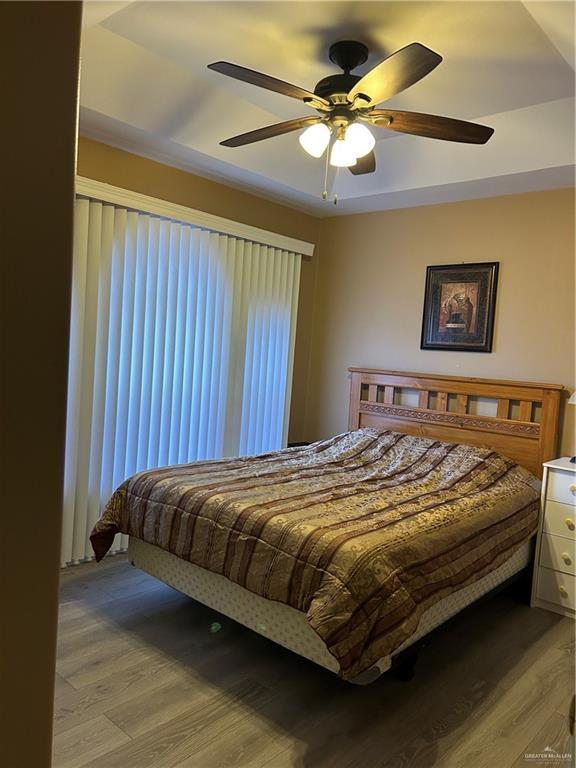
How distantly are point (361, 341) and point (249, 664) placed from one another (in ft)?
8.71

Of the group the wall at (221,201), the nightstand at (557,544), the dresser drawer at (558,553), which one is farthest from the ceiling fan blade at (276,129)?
the dresser drawer at (558,553)

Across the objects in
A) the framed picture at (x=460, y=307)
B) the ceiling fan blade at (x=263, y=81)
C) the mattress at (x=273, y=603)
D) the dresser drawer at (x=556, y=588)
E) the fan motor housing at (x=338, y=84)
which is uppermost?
the fan motor housing at (x=338, y=84)

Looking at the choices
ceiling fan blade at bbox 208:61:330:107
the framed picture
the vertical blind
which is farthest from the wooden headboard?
ceiling fan blade at bbox 208:61:330:107

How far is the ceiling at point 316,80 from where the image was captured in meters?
2.29

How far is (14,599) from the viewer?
0.55 metres

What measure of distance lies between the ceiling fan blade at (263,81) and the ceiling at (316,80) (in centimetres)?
42

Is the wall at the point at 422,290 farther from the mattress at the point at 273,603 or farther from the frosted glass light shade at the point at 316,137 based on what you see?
the frosted glass light shade at the point at 316,137

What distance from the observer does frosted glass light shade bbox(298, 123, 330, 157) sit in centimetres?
231

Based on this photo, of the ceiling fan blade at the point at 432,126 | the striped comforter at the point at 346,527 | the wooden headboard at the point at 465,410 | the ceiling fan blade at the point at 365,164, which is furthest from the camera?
the wooden headboard at the point at 465,410

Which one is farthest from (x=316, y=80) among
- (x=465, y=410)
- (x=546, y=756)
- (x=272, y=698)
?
(x=546, y=756)

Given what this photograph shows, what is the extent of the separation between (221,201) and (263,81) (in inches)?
71.5

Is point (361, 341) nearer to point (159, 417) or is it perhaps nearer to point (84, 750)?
point (159, 417)

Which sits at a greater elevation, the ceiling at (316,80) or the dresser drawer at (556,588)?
the ceiling at (316,80)

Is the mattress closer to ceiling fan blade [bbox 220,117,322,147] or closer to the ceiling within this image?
ceiling fan blade [bbox 220,117,322,147]
